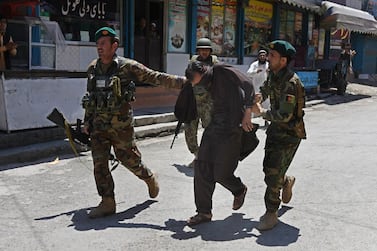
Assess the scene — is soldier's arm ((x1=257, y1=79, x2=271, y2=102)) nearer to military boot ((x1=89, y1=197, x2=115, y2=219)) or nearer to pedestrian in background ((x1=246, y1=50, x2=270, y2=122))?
military boot ((x1=89, y1=197, x2=115, y2=219))

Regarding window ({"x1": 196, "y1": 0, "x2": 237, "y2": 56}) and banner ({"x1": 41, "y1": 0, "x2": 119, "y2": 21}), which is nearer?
banner ({"x1": 41, "y1": 0, "x2": 119, "y2": 21})

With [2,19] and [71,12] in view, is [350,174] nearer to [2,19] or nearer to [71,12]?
[2,19]

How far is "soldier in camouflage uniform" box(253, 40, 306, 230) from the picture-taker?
4168 millimetres

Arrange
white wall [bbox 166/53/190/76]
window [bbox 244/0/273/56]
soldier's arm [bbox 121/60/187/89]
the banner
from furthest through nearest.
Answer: window [bbox 244/0/273/56]
white wall [bbox 166/53/190/76]
the banner
soldier's arm [bbox 121/60/187/89]

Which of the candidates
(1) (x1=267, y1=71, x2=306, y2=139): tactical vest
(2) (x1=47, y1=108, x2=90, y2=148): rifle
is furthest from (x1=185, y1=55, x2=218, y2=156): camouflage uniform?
(2) (x1=47, y1=108, x2=90, y2=148): rifle

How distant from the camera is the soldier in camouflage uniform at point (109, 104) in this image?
14.5 feet

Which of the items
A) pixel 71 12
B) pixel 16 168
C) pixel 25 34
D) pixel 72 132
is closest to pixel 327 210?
pixel 72 132

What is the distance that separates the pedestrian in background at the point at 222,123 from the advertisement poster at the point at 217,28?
9.52 metres

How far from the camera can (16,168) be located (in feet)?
20.9

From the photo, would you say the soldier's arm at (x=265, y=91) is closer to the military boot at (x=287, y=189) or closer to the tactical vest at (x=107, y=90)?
the military boot at (x=287, y=189)

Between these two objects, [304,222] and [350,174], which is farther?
[350,174]

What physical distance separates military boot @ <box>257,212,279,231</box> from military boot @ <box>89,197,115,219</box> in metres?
1.41

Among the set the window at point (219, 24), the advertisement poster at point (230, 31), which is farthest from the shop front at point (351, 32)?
the window at point (219, 24)

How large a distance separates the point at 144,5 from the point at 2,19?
492 cm
